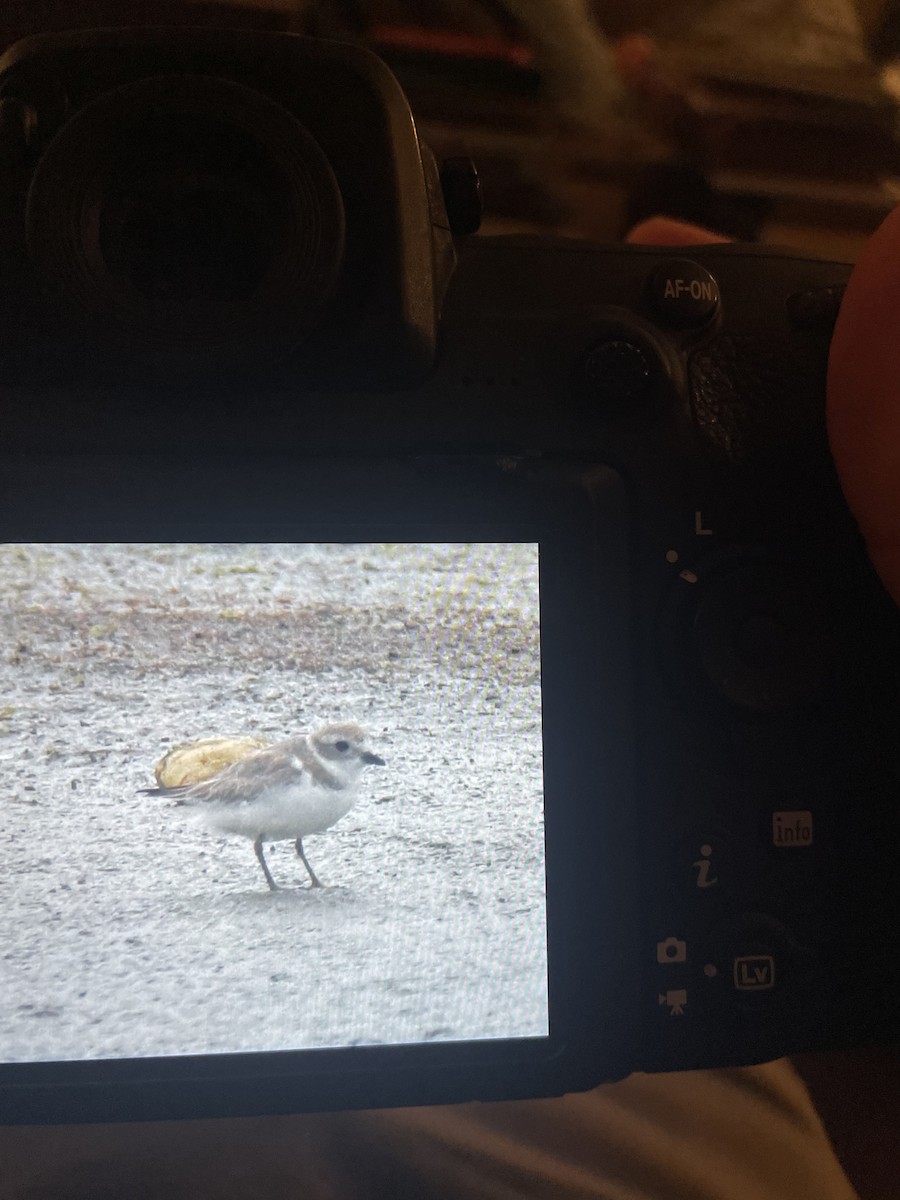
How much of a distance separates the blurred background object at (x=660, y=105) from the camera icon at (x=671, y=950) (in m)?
0.46

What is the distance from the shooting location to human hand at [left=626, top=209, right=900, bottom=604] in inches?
12.0

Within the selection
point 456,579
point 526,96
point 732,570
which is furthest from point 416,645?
point 526,96

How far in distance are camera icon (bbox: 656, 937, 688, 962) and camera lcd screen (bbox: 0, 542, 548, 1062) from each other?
50mm

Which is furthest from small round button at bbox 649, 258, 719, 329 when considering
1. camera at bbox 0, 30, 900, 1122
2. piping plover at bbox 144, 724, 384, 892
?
piping plover at bbox 144, 724, 384, 892

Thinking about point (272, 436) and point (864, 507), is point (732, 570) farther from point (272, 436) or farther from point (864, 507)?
point (272, 436)

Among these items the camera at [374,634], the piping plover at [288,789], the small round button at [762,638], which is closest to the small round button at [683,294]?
the camera at [374,634]

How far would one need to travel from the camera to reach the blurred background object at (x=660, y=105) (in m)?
0.56

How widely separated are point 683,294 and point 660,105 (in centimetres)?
33

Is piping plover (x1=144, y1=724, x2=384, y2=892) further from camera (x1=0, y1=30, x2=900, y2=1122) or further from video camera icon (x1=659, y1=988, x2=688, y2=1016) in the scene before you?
video camera icon (x1=659, y1=988, x2=688, y2=1016)

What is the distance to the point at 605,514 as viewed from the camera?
1.11ft

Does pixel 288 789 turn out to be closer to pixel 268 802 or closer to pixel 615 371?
pixel 268 802

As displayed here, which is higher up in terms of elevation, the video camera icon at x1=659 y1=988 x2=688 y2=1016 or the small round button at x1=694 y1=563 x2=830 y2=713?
the small round button at x1=694 y1=563 x2=830 y2=713

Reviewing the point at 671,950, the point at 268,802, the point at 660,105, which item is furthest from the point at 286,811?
the point at 660,105

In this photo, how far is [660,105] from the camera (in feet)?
1.95
